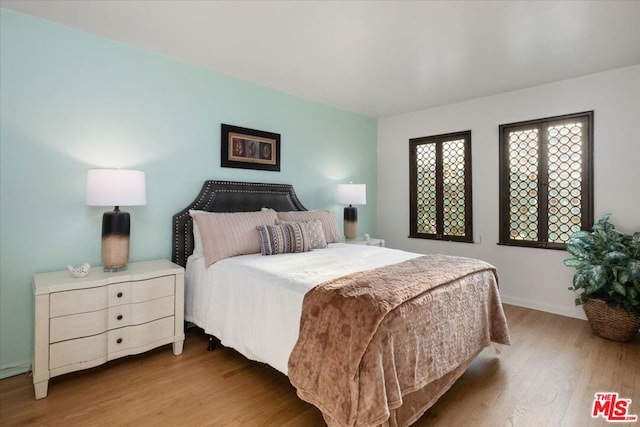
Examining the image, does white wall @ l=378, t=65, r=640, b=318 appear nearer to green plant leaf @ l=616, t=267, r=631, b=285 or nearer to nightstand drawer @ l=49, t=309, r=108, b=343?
green plant leaf @ l=616, t=267, r=631, b=285

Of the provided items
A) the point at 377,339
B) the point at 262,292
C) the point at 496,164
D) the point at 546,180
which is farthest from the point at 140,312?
the point at 546,180

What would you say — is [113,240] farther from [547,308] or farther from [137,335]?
[547,308]

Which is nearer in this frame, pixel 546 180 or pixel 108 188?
pixel 108 188

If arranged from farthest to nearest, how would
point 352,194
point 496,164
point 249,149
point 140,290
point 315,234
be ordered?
point 352,194 → point 496,164 → point 249,149 → point 315,234 → point 140,290

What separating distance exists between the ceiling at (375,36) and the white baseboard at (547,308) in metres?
2.40

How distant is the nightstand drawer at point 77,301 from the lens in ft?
6.28

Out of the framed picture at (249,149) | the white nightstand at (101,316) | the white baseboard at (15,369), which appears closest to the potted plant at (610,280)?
the framed picture at (249,149)

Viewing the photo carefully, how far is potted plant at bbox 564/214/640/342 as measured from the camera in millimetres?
2619

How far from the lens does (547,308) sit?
3449 millimetres

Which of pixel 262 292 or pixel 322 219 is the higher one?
pixel 322 219

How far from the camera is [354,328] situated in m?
1.41

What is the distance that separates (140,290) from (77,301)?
352 millimetres

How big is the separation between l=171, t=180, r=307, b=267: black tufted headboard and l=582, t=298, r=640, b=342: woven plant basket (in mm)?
2955

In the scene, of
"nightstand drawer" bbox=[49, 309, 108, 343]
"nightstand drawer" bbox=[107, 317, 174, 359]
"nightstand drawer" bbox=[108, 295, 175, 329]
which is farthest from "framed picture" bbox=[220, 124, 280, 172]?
"nightstand drawer" bbox=[49, 309, 108, 343]
